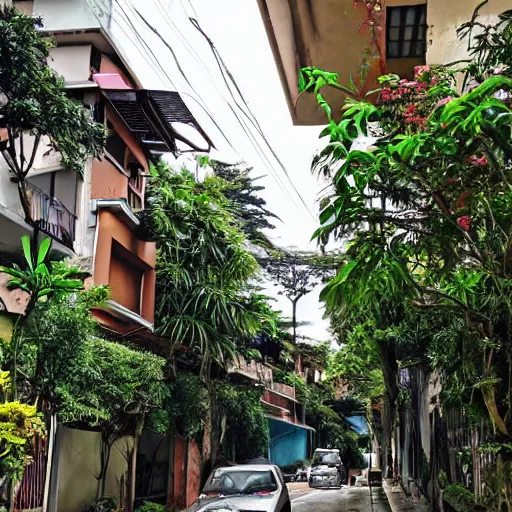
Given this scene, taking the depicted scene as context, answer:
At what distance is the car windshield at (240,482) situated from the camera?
37.8 feet

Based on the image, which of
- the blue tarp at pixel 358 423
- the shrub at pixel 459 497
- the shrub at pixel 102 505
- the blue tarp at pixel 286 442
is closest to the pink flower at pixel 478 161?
the shrub at pixel 459 497

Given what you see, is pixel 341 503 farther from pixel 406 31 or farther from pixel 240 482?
pixel 406 31

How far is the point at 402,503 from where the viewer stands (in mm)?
18781

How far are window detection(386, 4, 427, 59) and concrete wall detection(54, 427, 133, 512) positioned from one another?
31.4ft

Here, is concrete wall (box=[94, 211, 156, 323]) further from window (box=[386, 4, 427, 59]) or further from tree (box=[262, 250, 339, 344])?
tree (box=[262, 250, 339, 344])

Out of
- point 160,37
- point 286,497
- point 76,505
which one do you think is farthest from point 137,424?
point 160,37

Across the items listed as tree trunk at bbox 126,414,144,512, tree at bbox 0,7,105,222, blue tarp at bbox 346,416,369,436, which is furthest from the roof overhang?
blue tarp at bbox 346,416,369,436

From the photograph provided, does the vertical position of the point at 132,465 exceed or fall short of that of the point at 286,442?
it falls short

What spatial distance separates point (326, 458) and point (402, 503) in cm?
1264

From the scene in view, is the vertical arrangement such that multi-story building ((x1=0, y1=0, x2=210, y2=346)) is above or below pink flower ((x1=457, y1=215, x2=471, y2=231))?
above

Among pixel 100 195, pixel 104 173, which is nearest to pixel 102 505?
pixel 100 195

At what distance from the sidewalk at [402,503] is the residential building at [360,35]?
975 cm

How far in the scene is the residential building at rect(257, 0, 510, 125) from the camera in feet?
29.8

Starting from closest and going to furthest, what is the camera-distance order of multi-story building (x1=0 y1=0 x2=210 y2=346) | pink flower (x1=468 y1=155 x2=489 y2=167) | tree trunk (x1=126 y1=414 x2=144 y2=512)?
pink flower (x1=468 y1=155 x2=489 y2=167)
tree trunk (x1=126 y1=414 x2=144 y2=512)
multi-story building (x1=0 y1=0 x2=210 y2=346)
